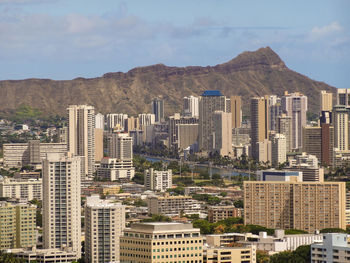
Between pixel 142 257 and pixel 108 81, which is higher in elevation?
pixel 108 81

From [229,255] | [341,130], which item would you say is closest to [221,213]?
[229,255]

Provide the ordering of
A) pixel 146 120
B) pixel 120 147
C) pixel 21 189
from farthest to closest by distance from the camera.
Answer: pixel 146 120, pixel 120 147, pixel 21 189

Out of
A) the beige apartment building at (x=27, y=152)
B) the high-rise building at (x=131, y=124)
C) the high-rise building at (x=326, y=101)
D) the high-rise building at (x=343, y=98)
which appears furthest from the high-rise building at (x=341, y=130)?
the high-rise building at (x=131, y=124)

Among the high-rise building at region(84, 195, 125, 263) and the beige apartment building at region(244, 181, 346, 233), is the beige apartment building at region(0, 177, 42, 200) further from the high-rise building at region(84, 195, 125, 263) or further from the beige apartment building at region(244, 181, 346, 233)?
the high-rise building at region(84, 195, 125, 263)

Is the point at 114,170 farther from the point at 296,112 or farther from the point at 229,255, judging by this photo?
the point at 229,255

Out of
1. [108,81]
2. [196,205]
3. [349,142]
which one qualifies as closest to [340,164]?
[349,142]

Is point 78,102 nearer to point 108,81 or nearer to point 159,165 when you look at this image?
point 108,81

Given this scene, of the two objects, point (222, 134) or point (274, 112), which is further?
point (274, 112)
